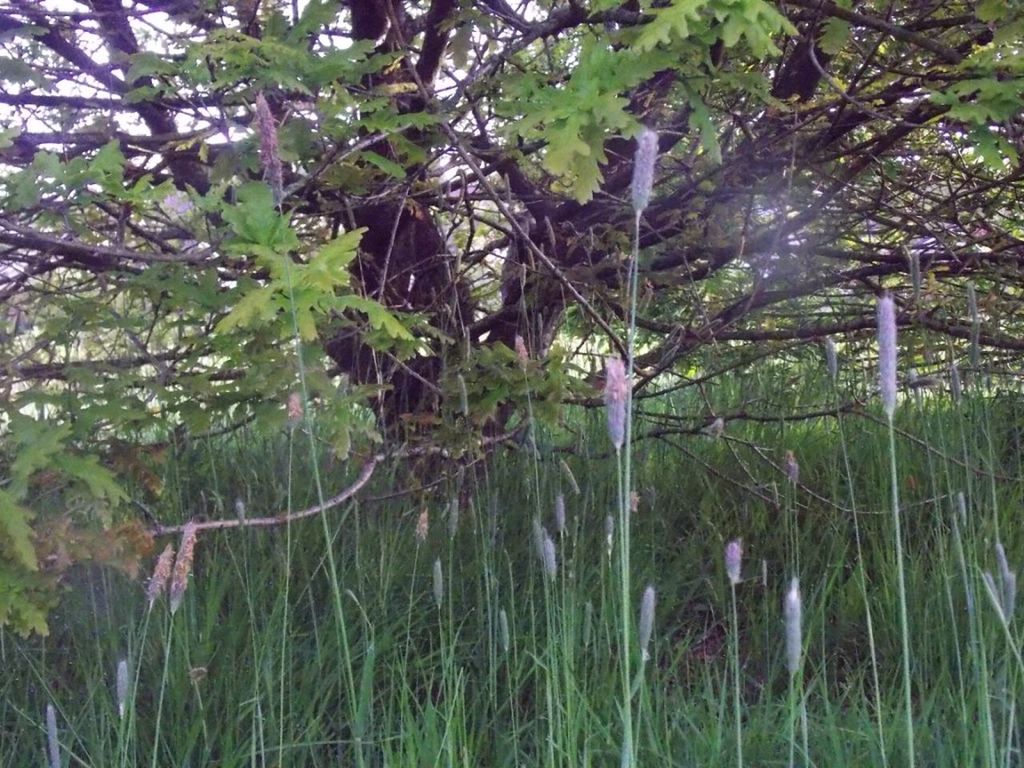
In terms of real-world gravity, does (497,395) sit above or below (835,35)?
below

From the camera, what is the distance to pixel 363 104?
200cm

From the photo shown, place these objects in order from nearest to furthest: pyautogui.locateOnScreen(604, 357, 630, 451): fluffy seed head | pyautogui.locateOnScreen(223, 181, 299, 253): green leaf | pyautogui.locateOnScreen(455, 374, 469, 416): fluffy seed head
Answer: pyautogui.locateOnScreen(604, 357, 630, 451): fluffy seed head
pyautogui.locateOnScreen(223, 181, 299, 253): green leaf
pyautogui.locateOnScreen(455, 374, 469, 416): fluffy seed head

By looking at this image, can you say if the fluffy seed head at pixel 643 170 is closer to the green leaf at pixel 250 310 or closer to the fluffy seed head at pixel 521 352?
the green leaf at pixel 250 310

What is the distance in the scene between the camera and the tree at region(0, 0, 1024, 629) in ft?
5.69

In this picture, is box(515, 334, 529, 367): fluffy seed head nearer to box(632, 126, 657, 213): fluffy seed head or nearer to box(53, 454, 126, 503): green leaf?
box(53, 454, 126, 503): green leaf

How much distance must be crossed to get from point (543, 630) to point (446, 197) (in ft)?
4.65

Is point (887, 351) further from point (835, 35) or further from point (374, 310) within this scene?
point (835, 35)

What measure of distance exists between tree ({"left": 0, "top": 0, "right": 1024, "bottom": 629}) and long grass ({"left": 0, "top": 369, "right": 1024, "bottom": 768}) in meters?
0.26

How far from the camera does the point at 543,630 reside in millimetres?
2205

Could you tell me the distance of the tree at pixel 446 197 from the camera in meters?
1.73

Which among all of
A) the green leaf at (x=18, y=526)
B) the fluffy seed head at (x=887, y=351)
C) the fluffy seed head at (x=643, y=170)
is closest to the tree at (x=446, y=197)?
the green leaf at (x=18, y=526)

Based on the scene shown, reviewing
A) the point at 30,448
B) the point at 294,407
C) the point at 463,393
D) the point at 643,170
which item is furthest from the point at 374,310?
the point at 643,170

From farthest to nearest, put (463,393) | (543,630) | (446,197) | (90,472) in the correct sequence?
1. (446,197)
2. (543,630)
3. (463,393)
4. (90,472)

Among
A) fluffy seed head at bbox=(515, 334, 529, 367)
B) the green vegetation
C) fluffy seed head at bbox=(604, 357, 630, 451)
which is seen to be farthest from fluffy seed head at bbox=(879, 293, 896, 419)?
fluffy seed head at bbox=(515, 334, 529, 367)
